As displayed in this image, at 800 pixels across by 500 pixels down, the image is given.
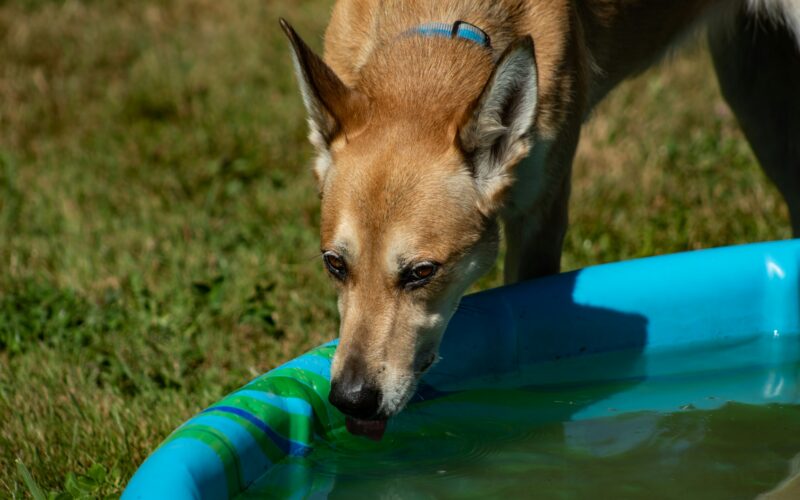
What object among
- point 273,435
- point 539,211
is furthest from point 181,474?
point 539,211

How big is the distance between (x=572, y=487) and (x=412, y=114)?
1328 mm

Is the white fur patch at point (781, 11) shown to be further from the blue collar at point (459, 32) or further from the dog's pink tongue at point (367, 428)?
the dog's pink tongue at point (367, 428)

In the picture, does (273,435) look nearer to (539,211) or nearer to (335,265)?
(335,265)

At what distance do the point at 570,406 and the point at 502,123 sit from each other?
107 cm

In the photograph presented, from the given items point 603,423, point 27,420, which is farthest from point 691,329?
point 27,420

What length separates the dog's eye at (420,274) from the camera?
11.7ft

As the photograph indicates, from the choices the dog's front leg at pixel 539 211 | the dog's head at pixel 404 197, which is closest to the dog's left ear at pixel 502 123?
the dog's head at pixel 404 197

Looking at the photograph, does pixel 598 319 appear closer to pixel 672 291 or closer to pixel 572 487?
pixel 672 291

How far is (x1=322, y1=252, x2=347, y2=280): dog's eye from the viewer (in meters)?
3.63

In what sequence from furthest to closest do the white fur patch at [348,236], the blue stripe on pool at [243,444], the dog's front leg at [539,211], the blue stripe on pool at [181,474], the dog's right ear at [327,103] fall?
the dog's front leg at [539,211] < the dog's right ear at [327,103] < the white fur patch at [348,236] < the blue stripe on pool at [243,444] < the blue stripe on pool at [181,474]

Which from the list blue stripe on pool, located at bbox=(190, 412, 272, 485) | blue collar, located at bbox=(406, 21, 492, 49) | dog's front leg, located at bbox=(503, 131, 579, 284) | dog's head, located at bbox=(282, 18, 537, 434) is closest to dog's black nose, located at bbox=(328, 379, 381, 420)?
dog's head, located at bbox=(282, 18, 537, 434)

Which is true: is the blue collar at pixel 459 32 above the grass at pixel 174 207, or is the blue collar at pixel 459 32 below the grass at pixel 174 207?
above

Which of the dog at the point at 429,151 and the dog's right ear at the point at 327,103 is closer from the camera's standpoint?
the dog at the point at 429,151

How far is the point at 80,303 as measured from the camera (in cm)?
499
